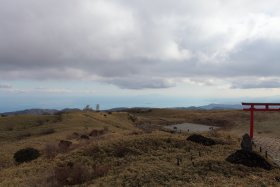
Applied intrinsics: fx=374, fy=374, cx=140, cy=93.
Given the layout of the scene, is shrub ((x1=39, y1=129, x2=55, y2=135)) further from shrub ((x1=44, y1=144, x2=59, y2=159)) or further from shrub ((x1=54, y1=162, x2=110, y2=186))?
shrub ((x1=54, y1=162, x2=110, y2=186))

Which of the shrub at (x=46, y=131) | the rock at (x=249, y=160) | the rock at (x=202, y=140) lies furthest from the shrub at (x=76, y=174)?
the shrub at (x=46, y=131)

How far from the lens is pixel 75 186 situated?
651 inches

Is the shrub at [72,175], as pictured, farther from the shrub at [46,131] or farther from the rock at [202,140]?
the shrub at [46,131]

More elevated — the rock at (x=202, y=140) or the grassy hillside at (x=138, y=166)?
the rock at (x=202, y=140)

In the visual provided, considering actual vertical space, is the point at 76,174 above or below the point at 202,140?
below

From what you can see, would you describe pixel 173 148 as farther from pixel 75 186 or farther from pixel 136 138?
pixel 75 186

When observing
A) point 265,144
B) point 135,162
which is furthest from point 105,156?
point 265,144

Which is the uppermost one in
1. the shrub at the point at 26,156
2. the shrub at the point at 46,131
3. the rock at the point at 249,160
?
the rock at the point at 249,160

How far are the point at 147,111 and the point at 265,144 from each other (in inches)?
2308

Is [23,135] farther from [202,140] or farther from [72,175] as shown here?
[72,175]

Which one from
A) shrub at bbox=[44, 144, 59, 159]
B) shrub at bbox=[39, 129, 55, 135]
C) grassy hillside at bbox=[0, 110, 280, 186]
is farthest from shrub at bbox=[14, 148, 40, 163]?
shrub at bbox=[39, 129, 55, 135]

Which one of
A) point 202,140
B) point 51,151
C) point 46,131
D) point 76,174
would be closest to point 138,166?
point 76,174

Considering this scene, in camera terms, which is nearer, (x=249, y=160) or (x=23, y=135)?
→ (x=249, y=160)

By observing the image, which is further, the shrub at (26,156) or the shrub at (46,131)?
the shrub at (46,131)
